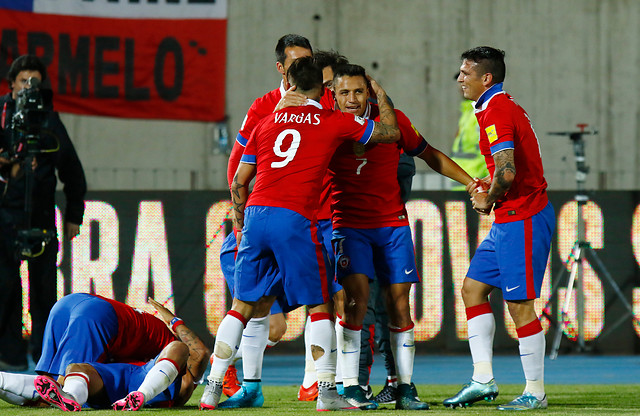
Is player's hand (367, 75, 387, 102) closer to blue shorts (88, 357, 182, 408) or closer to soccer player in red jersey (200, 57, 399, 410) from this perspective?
soccer player in red jersey (200, 57, 399, 410)

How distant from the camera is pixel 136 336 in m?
5.51

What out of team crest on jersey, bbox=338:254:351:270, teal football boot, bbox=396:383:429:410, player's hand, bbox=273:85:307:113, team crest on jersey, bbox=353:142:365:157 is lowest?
teal football boot, bbox=396:383:429:410

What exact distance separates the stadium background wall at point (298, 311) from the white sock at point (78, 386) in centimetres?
467

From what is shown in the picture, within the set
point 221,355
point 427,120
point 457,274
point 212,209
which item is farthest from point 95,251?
point 427,120

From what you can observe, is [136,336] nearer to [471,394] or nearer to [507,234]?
[471,394]

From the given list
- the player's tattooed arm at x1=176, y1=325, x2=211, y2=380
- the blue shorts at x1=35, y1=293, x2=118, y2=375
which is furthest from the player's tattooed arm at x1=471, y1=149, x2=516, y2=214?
the blue shorts at x1=35, y1=293, x2=118, y2=375

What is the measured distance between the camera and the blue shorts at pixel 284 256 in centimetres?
521

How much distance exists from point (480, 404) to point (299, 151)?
2.04 meters

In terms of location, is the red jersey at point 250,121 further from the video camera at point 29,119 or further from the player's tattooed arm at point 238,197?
the video camera at point 29,119

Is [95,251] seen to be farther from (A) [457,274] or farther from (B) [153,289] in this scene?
(A) [457,274]

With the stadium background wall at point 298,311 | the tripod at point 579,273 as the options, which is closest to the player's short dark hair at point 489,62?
the tripod at point 579,273

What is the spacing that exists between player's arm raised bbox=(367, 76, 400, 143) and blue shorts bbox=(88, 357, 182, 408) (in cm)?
176

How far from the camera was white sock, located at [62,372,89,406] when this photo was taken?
4.99 meters

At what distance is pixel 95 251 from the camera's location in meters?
9.72
